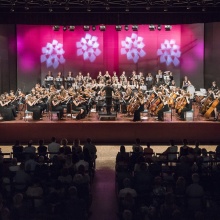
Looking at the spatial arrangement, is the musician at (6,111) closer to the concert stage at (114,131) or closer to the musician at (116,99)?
the concert stage at (114,131)

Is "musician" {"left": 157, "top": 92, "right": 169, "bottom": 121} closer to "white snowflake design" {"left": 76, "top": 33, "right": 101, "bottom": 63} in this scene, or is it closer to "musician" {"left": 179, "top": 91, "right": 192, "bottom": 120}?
"musician" {"left": 179, "top": 91, "right": 192, "bottom": 120}

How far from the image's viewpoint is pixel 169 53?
25141 millimetres

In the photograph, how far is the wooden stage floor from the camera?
15.9 m

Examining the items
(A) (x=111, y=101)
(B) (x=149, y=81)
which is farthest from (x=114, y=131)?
(B) (x=149, y=81)

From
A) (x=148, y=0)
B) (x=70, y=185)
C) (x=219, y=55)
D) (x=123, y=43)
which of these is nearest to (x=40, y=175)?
(x=70, y=185)

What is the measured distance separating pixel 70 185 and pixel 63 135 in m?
7.46

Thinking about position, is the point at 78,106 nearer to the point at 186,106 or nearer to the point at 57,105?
the point at 57,105

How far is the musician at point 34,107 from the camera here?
16.6 meters

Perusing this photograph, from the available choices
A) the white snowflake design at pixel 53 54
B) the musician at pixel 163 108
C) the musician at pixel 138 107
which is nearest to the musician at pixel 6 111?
the musician at pixel 138 107

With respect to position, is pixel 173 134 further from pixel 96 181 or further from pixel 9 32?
pixel 9 32

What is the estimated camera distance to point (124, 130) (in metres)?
15.9

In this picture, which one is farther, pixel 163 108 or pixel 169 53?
pixel 169 53

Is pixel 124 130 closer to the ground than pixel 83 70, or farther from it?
closer to the ground

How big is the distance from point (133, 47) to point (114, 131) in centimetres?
1031
